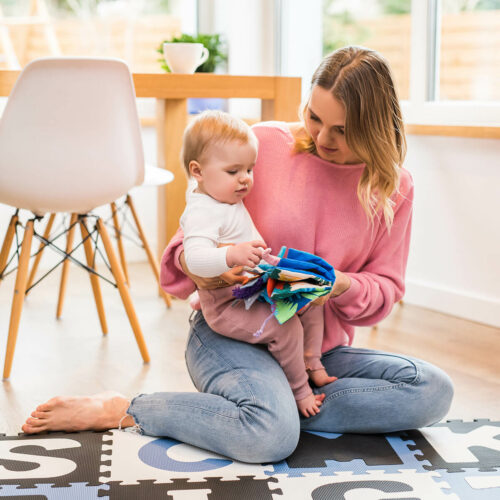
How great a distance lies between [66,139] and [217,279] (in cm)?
71

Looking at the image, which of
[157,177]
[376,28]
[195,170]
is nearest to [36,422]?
[195,170]

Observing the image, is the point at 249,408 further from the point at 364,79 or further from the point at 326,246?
the point at 364,79

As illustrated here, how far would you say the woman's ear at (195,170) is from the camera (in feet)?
5.16

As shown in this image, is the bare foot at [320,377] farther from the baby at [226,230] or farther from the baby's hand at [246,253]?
the baby's hand at [246,253]

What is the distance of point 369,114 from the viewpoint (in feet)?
5.03

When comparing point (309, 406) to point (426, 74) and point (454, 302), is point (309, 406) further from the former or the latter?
point (426, 74)

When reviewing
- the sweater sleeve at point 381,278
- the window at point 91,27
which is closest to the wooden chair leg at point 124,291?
the sweater sleeve at point 381,278

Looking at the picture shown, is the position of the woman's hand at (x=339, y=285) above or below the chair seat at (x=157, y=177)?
below

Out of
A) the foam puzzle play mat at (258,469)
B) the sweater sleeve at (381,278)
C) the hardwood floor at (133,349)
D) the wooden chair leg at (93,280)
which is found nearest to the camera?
the foam puzzle play mat at (258,469)

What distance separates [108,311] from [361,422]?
1342mm

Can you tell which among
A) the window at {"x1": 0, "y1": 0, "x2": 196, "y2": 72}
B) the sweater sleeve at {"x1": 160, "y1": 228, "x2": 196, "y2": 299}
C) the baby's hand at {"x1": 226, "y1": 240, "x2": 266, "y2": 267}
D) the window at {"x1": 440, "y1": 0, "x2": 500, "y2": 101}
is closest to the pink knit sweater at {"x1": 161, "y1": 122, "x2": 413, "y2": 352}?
the sweater sleeve at {"x1": 160, "y1": 228, "x2": 196, "y2": 299}

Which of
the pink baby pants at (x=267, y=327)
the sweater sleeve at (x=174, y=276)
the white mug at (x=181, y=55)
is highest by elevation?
the white mug at (x=181, y=55)

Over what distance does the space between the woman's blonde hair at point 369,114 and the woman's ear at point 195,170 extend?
0.28 metres

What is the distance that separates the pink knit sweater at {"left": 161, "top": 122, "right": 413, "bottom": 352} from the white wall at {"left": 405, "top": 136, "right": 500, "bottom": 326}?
3.43 ft
